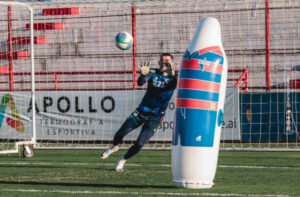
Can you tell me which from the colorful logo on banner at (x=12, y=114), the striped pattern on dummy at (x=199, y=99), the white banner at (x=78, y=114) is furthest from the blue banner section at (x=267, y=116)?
the striped pattern on dummy at (x=199, y=99)

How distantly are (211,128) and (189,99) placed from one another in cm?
42

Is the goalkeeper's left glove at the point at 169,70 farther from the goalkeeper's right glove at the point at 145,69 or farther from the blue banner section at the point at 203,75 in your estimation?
the blue banner section at the point at 203,75

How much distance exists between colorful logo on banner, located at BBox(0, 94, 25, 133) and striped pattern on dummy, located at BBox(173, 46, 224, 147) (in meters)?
10.1

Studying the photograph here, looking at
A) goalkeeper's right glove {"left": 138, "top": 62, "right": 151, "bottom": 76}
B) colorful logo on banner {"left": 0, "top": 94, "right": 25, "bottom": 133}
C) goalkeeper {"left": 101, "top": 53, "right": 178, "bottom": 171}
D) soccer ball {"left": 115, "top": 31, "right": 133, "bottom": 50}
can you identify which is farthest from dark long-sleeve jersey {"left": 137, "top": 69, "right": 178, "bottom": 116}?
colorful logo on banner {"left": 0, "top": 94, "right": 25, "bottom": 133}

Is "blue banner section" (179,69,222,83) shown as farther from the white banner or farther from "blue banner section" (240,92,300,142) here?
"blue banner section" (240,92,300,142)

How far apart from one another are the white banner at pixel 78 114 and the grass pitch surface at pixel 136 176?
101 inches

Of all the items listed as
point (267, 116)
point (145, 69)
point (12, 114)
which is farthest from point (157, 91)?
point (12, 114)

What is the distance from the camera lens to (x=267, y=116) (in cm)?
1686

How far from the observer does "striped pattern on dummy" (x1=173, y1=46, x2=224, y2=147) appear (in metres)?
8.12

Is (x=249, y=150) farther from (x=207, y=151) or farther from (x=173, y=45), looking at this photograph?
(x=173, y=45)

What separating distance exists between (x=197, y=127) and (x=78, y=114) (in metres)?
9.50

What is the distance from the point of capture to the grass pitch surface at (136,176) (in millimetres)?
8198

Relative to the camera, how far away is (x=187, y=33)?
25516 mm

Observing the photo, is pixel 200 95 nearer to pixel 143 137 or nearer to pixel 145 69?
pixel 145 69
